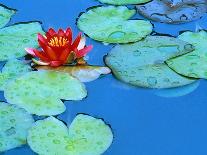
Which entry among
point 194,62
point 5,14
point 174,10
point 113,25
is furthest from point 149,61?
point 5,14

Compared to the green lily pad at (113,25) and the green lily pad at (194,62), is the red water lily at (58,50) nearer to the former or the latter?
the green lily pad at (113,25)

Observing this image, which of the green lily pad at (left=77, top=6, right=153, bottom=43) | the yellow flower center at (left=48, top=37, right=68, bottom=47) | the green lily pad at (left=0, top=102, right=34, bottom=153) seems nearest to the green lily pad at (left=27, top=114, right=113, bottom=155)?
the green lily pad at (left=0, top=102, right=34, bottom=153)

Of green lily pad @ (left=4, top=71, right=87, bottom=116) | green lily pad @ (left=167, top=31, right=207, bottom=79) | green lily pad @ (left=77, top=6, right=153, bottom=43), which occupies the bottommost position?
green lily pad @ (left=4, top=71, right=87, bottom=116)

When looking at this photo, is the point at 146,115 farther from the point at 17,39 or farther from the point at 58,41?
the point at 17,39

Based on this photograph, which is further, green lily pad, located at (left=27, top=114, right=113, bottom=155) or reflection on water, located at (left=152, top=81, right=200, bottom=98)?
reflection on water, located at (left=152, top=81, right=200, bottom=98)

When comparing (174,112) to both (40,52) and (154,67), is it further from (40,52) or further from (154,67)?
(40,52)

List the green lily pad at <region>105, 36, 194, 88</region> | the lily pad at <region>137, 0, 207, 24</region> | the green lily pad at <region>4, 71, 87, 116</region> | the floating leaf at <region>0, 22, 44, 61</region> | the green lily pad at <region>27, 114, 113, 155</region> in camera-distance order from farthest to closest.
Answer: the lily pad at <region>137, 0, 207, 24</region>
the floating leaf at <region>0, 22, 44, 61</region>
the green lily pad at <region>105, 36, 194, 88</region>
the green lily pad at <region>4, 71, 87, 116</region>
the green lily pad at <region>27, 114, 113, 155</region>

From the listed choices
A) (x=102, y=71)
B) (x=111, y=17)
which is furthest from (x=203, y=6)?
(x=102, y=71)

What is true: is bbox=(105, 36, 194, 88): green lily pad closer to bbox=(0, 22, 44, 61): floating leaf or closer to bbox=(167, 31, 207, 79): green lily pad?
bbox=(167, 31, 207, 79): green lily pad
